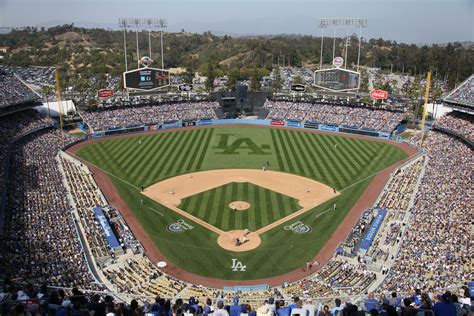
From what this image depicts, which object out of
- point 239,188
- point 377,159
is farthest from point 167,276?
point 377,159

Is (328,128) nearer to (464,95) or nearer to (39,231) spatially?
(464,95)

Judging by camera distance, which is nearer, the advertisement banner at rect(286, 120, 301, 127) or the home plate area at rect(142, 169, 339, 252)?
the home plate area at rect(142, 169, 339, 252)

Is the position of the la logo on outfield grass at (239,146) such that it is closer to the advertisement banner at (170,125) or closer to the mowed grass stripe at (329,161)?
the mowed grass stripe at (329,161)

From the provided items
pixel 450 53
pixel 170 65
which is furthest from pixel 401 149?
pixel 170 65

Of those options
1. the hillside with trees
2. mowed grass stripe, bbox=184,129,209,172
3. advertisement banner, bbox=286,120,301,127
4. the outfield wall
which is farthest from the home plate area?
the hillside with trees

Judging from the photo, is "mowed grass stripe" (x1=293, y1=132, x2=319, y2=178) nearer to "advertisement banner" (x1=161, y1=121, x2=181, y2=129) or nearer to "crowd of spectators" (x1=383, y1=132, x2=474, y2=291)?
"crowd of spectators" (x1=383, y1=132, x2=474, y2=291)

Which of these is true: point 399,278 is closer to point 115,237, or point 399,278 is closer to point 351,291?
point 351,291
